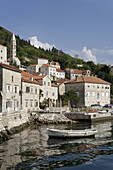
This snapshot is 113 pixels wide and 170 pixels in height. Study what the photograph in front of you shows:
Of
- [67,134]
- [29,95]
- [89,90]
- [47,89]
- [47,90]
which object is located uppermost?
[47,89]

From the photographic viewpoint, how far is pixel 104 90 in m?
70.1

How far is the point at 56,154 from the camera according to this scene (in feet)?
63.7

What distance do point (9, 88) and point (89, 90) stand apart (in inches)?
1253

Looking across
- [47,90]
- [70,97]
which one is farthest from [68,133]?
[70,97]

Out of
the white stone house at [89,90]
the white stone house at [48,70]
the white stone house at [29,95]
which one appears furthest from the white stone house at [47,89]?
the white stone house at [48,70]

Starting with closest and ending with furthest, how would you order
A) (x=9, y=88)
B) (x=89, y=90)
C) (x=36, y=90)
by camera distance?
(x=9, y=88) < (x=36, y=90) < (x=89, y=90)

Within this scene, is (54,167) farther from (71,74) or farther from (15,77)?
(71,74)

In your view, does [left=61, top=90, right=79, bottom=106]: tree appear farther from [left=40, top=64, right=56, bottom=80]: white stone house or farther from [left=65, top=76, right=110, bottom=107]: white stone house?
[left=40, top=64, right=56, bottom=80]: white stone house

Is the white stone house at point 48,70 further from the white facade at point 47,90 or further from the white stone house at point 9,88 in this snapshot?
the white stone house at point 9,88

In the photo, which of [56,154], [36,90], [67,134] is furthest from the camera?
[36,90]

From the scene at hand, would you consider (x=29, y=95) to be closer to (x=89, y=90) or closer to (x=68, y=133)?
(x=68, y=133)

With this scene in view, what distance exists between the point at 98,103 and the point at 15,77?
33930mm

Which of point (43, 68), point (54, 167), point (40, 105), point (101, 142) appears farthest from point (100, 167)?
point (43, 68)

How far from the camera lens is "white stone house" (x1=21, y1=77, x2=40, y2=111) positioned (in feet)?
152
